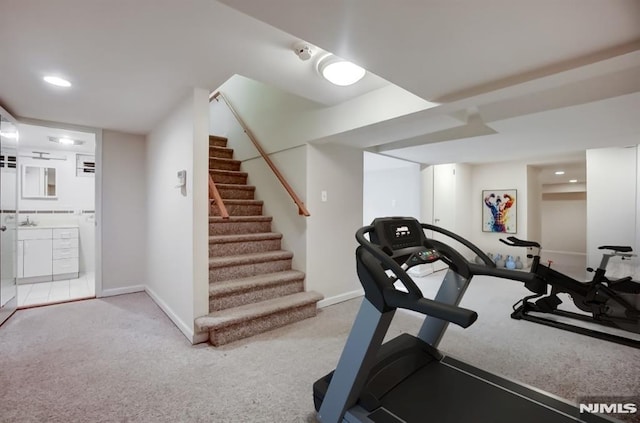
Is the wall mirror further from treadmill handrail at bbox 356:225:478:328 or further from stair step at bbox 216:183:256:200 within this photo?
treadmill handrail at bbox 356:225:478:328

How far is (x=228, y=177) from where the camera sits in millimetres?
4215

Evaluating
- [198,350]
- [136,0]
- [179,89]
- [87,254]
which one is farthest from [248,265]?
[87,254]

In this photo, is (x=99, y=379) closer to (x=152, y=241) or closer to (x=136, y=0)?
(x=152, y=241)

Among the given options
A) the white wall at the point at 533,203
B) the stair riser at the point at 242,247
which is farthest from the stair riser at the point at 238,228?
the white wall at the point at 533,203

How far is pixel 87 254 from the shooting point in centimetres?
511

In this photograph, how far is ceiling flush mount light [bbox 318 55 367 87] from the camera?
207 cm

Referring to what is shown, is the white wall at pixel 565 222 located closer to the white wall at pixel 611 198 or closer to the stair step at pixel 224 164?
the white wall at pixel 611 198

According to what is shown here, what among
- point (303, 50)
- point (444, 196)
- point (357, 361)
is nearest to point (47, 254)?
point (303, 50)

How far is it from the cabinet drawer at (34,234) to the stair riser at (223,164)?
2.81 meters

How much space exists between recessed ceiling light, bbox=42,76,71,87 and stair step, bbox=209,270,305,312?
7.17 feet

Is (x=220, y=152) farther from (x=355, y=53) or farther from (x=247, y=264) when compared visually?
(x=355, y=53)

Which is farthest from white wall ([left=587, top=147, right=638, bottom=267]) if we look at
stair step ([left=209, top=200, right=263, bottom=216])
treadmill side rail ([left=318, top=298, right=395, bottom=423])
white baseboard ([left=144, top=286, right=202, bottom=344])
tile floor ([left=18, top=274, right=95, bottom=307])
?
tile floor ([left=18, top=274, right=95, bottom=307])

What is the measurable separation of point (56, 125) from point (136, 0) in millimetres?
3105

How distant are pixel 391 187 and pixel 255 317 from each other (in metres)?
4.06
